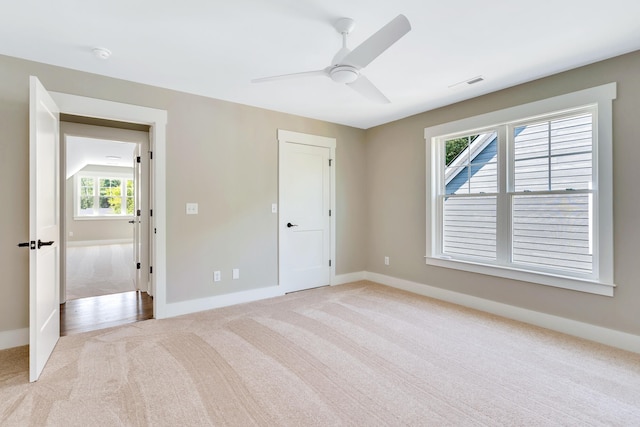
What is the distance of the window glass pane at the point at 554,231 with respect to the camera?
286 cm

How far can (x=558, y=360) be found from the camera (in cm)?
239

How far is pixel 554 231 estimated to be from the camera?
3041mm

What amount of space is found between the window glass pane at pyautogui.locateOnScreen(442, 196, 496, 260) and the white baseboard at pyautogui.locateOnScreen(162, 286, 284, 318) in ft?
7.76

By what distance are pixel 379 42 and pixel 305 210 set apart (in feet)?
9.37

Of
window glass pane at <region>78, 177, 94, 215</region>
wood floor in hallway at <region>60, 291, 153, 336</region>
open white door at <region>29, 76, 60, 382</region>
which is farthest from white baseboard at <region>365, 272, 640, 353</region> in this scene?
window glass pane at <region>78, 177, 94, 215</region>

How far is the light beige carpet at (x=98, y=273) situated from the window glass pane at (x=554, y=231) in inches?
205

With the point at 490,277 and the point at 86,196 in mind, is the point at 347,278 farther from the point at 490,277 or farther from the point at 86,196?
the point at 86,196

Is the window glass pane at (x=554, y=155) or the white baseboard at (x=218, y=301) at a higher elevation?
the window glass pane at (x=554, y=155)

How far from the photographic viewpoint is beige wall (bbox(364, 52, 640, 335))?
257cm

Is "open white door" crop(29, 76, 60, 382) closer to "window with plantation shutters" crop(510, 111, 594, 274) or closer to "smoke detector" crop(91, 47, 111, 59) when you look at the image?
"smoke detector" crop(91, 47, 111, 59)

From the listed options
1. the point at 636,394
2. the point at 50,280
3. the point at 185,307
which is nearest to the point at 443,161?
the point at 636,394

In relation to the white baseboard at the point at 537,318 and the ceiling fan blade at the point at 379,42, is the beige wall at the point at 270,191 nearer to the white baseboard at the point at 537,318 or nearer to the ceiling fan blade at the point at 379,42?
the white baseboard at the point at 537,318

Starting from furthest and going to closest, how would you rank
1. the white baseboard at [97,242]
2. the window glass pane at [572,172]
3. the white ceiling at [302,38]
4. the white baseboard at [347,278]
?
→ 1. the white baseboard at [97,242]
2. the white baseboard at [347,278]
3. the window glass pane at [572,172]
4. the white ceiling at [302,38]

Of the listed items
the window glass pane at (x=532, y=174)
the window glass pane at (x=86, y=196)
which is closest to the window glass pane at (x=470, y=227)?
the window glass pane at (x=532, y=174)
